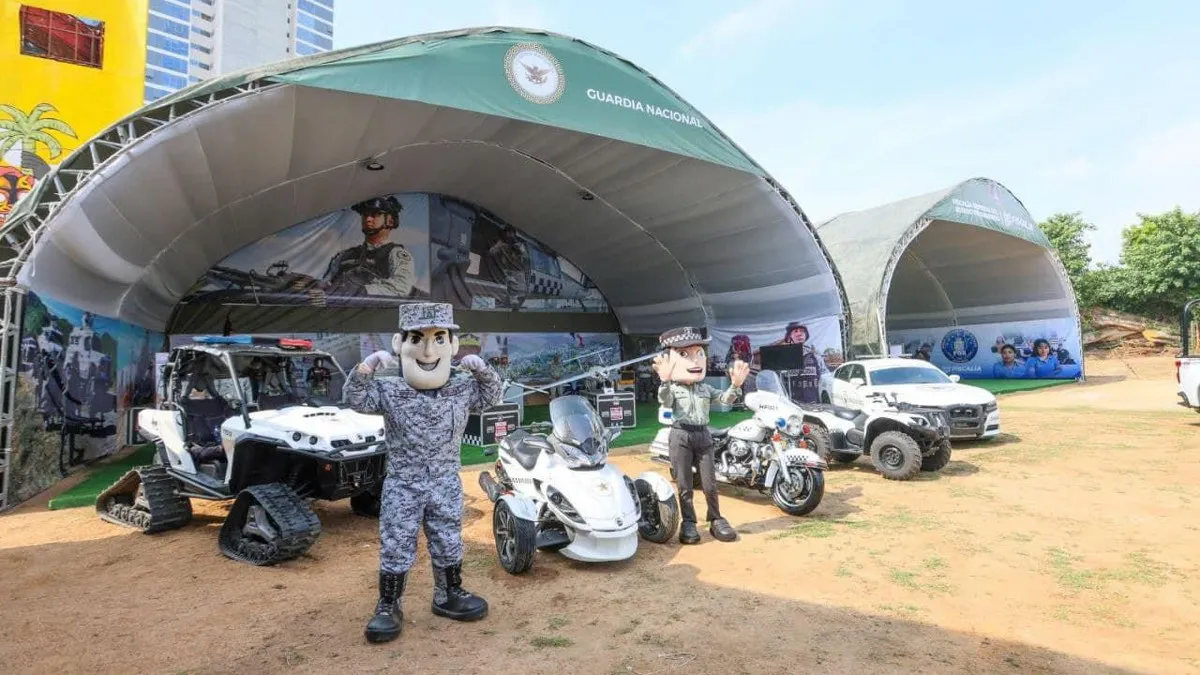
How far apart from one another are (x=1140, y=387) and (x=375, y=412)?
2628 cm

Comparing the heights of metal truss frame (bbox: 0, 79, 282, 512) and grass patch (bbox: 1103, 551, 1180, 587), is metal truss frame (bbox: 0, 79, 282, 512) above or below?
above

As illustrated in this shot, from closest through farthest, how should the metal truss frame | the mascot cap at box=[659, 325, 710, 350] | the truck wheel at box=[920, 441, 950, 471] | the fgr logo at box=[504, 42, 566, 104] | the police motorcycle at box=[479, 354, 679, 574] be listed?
the police motorcycle at box=[479, 354, 679, 574], the mascot cap at box=[659, 325, 710, 350], the metal truss frame, the truck wheel at box=[920, 441, 950, 471], the fgr logo at box=[504, 42, 566, 104]

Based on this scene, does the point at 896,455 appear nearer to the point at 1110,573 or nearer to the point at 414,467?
the point at 1110,573

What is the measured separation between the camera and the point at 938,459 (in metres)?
8.70

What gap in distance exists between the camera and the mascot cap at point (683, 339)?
5.91 meters

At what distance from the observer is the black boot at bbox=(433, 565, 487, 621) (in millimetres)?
4016

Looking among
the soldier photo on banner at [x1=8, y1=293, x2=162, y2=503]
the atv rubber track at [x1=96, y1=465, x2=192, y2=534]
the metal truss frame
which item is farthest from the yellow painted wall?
the atv rubber track at [x1=96, y1=465, x2=192, y2=534]

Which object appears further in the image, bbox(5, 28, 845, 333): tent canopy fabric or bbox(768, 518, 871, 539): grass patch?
bbox(5, 28, 845, 333): tent canopy fabric

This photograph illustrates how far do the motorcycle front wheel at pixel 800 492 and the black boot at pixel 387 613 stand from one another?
4.29m

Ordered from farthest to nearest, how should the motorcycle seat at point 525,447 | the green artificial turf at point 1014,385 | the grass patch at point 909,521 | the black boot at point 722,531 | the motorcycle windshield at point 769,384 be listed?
the green artificial turf at point 1014,385
the motorcycle windshield at point 769,384
the grass patch at point 909,521
the black boot at point 722,531
the motorcycle seat at point 525,447

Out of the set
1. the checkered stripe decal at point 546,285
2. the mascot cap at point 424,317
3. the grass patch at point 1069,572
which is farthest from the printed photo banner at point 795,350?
the mascot cap at point 424,317

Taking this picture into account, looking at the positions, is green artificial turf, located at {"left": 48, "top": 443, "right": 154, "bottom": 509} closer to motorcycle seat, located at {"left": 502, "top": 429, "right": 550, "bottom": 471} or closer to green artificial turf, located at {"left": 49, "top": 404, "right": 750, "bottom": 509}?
green artificial turf, located at {"left": 49, "top": 404, "right": 750, "bottom": 509}

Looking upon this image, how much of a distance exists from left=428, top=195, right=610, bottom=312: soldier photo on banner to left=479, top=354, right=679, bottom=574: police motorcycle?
12751mm

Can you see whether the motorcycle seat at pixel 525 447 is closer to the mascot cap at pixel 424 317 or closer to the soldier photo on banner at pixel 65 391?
the mascot cap at pixel 424 317
